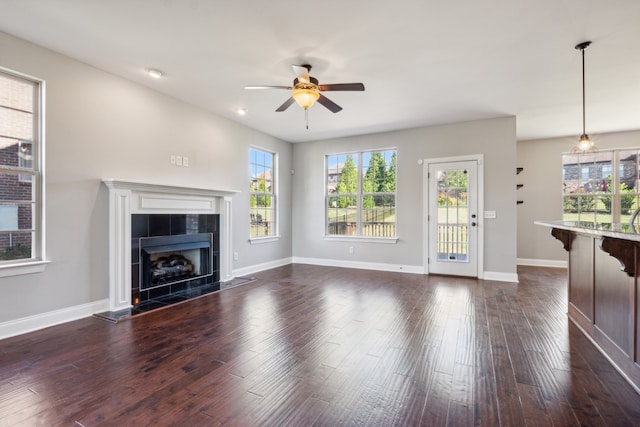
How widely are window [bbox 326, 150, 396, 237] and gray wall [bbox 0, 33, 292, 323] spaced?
314cm

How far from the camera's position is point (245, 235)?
5762mm

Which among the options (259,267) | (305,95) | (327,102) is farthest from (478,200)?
(259,267)

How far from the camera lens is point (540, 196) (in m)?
6.86

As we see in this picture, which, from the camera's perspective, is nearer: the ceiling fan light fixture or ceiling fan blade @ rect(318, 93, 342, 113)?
the ceiling fan light fixture

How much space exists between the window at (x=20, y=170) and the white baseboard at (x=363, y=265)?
15.3 feet

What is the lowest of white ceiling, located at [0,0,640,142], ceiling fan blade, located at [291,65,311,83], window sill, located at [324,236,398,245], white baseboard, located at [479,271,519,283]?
white baseboard, located at [479,271,519,283]

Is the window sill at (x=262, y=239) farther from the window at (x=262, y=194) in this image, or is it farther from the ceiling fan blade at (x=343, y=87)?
the ceiling fan blade at (x=343, y=87)

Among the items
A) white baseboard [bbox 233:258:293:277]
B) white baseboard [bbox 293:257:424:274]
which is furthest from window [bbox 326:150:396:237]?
white baseboard [bbox 233:258:293:277]

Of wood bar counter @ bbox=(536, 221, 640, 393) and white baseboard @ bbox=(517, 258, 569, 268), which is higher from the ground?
wood bar counter @ bbox=(536, 221, 640, 393)

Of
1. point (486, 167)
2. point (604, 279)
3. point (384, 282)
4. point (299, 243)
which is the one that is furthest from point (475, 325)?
point (299, 243)

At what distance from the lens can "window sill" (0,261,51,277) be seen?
112 inches

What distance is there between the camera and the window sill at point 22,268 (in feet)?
9.32

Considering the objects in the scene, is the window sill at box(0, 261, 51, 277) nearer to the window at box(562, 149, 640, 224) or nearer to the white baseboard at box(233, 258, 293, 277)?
the white baseboard at box(233, 258, 293, 277)

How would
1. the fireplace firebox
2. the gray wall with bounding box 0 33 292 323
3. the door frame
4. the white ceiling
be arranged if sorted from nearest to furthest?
the white ceiling
the gray wall with bounding box 0 33 292 323
the fireplace firebox
the door frame
